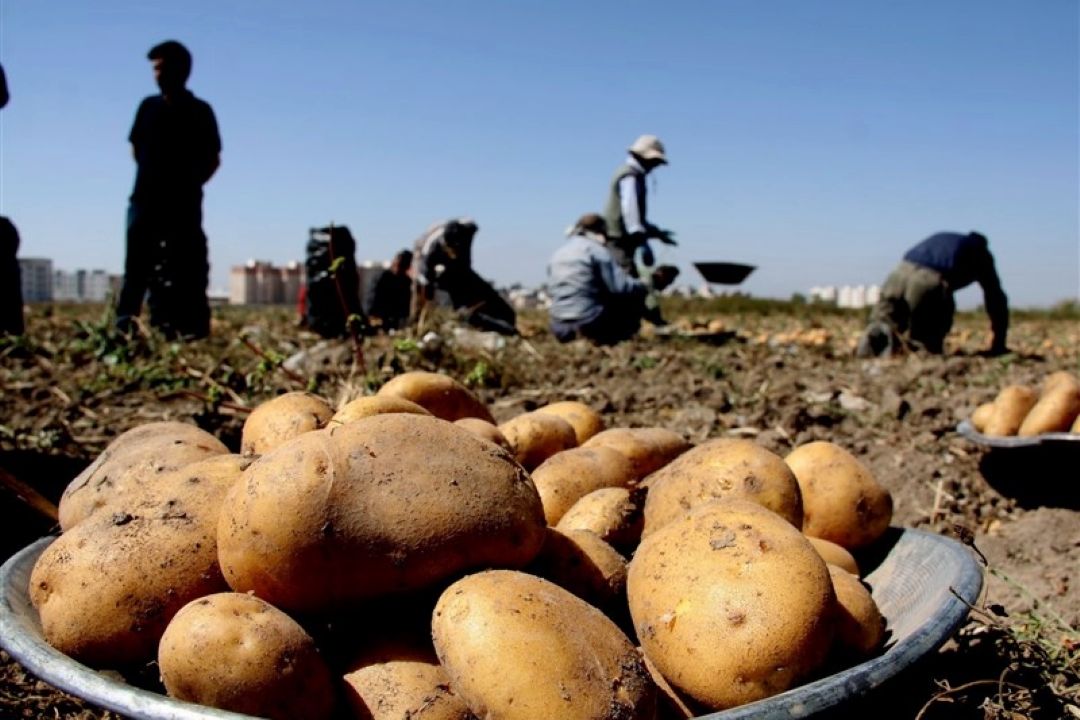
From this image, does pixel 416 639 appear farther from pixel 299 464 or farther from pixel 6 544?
pixel 6 544

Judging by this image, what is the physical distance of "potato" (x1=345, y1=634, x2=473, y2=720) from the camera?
142 centimetres

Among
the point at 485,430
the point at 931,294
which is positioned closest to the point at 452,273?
the point at 931,294

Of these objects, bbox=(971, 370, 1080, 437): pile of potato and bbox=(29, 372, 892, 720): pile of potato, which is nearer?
bbox=(29, 372, 892, 720): pile of potato

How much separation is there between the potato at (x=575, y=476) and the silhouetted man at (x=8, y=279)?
446 centimetres

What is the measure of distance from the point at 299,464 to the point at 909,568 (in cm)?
157

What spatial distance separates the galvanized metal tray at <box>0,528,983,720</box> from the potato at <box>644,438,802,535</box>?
320 mm

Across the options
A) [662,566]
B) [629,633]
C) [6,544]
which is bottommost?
[6,544]

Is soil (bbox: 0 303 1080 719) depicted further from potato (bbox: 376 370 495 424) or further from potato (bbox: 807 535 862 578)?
potato (bbox: 376 370 495 424)

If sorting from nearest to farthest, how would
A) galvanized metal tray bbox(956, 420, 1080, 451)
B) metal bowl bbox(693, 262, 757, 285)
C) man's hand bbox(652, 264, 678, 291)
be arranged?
galvanized metal tray bbox(956, 420, 1080, 451)
man's hand bbox(652, 264, 678, 291)
metal bowl bbox(693, 262, 757, 285)

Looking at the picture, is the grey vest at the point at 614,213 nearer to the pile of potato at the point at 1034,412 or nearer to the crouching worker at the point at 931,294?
the crouching worker at the point at 931,294

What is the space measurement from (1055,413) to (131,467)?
148 inches

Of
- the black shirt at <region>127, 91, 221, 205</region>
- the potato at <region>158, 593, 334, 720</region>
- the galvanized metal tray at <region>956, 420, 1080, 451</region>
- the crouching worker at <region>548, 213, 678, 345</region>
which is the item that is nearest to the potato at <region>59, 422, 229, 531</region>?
the potato at <region>158, 593, 334, 720</region>

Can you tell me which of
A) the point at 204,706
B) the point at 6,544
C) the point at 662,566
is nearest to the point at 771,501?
the point at 662,566

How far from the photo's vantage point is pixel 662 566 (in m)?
1.69
